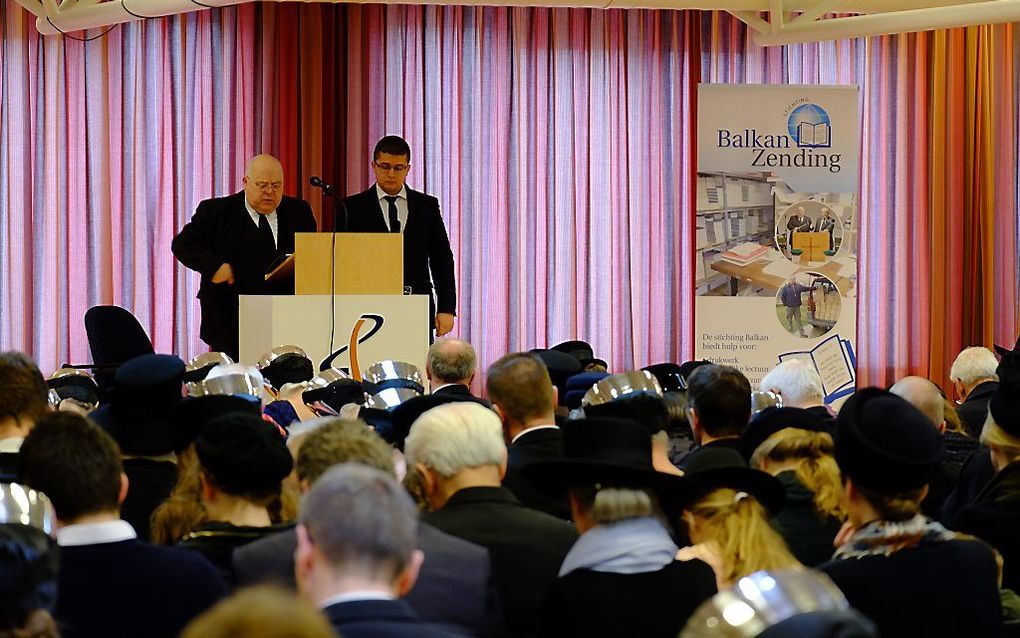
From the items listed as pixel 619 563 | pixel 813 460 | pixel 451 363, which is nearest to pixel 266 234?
pixel 451 363

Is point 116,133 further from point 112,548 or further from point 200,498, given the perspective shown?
point 112,548

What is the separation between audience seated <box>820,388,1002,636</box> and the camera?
2.89m

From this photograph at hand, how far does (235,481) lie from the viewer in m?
3.08

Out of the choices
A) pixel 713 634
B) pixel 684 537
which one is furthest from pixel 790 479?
pixel 713 634

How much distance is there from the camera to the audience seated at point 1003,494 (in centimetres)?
379

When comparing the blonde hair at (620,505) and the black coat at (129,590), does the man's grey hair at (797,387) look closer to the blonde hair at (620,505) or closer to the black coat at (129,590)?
the blonde hair at (620,505)

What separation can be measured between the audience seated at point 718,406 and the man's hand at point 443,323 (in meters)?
3.20

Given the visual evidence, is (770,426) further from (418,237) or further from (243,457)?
(418,237)

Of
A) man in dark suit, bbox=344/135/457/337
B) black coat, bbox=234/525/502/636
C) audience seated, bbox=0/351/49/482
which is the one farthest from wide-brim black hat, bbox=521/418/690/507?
man in dark suit, bbox=344/135/457/337

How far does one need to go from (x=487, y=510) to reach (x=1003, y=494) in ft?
4.91

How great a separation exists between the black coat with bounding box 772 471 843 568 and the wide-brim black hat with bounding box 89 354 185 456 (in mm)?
1655

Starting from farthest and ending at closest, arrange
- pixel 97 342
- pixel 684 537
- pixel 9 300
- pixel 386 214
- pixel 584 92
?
pixel 584 92 < pixel 9 300 < pixel 386 214 < pixel 97 342 < pixel 684 537

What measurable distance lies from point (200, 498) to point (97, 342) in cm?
398

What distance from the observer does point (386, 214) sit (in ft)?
26.6
